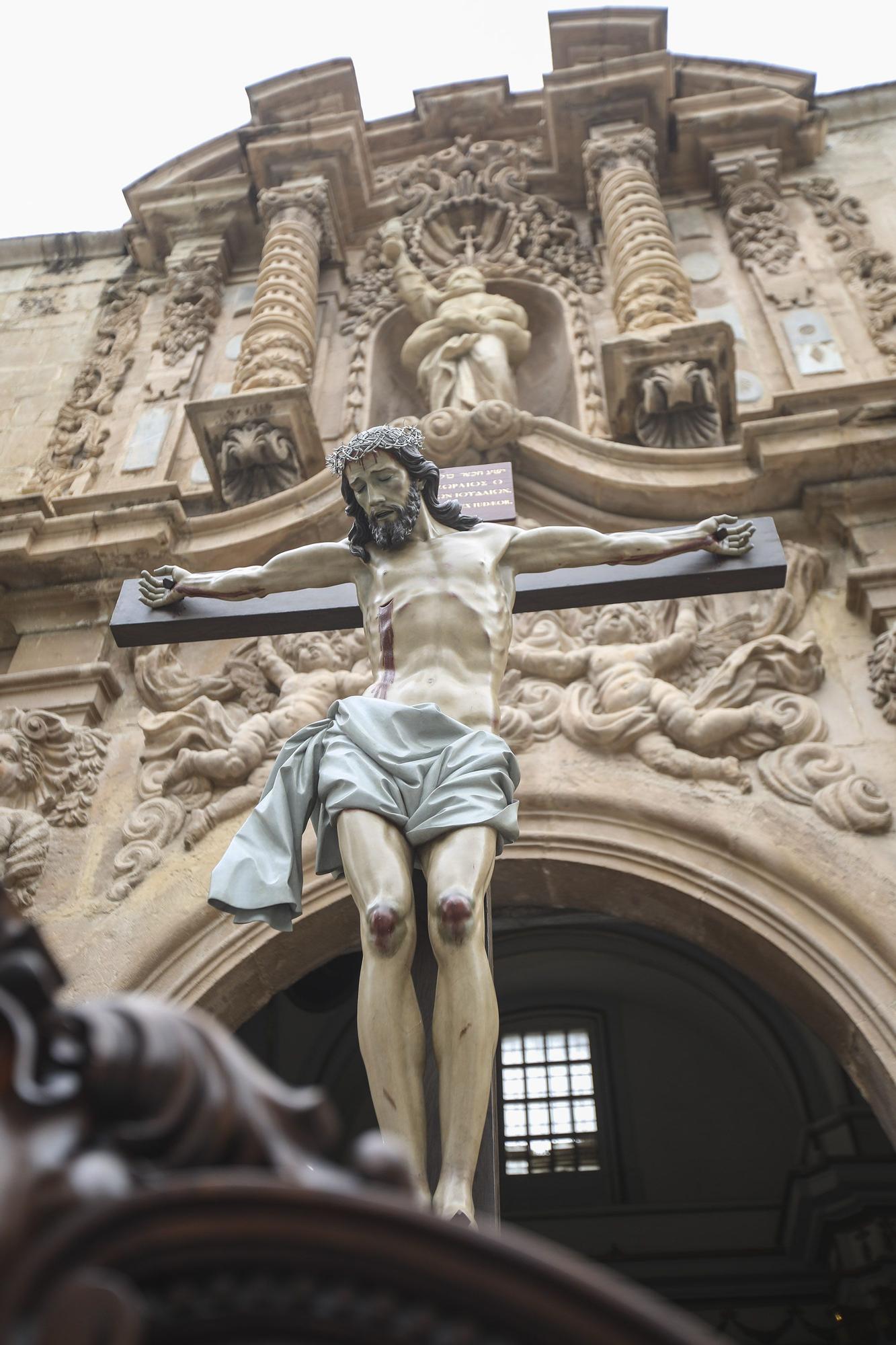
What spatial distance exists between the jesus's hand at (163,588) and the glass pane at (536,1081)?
277 inches

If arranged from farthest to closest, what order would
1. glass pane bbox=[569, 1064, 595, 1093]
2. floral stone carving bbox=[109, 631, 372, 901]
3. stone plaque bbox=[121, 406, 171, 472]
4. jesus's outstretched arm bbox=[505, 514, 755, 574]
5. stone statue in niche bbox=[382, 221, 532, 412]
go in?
glass pane bbox=[569, 1064, 595, 1093] < stone plaque bbox=[121, 406, 171, 472] < stone statue in niche bbox=[382, 221, 532, 412] < floral stone carving bbox=[109, 631, 372, 901] < jesus's outstretched arm bbox=[505, 514, 755, 574]

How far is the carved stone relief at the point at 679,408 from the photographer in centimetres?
Result: 663

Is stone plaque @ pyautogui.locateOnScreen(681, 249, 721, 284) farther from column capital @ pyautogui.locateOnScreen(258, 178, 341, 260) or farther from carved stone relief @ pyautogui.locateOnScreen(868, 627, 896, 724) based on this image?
carved stone relief @ pyautogui.locateOnScreen(868, 627, 896, 724)

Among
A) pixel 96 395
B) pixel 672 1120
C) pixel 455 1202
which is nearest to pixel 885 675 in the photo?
pixel 455 1202

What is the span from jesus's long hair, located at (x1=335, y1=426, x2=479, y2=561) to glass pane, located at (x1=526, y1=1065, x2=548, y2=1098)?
23.2ft

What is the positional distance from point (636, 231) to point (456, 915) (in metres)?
6.85

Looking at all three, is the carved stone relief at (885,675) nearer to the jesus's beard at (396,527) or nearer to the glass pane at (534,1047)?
the jesus's beard at (396,527)

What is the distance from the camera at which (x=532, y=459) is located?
6277mm

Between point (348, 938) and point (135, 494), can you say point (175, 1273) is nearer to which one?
point (348, 938)

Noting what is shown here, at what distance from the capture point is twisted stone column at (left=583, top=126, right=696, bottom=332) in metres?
7.46

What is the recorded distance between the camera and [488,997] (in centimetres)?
259

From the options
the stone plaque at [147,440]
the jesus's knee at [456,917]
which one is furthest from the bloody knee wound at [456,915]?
the stone plaque at [147,440]

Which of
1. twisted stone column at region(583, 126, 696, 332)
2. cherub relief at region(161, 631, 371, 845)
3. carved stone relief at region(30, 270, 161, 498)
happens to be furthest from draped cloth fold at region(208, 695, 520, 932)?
carved stone relief at region(30, 270, 161, 498)

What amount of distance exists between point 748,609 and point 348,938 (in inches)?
95.8
